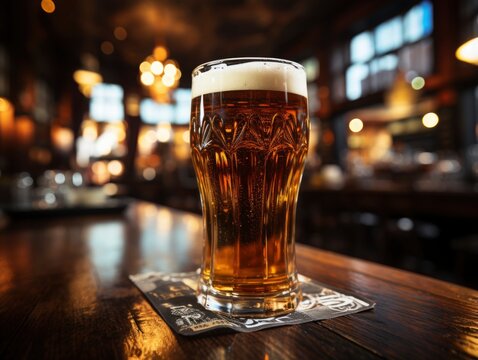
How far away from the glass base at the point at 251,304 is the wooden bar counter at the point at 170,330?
65 millimetres

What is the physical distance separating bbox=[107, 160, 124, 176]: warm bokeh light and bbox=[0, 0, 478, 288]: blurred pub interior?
9.3 inches

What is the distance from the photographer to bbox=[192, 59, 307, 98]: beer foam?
58 centimetres

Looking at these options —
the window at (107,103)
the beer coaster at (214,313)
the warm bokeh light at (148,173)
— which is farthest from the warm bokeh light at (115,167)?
the beer coaster at (214,313)

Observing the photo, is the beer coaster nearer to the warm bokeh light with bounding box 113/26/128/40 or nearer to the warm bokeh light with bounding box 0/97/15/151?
the warm bokeh light with bounding box 0/97/15/151

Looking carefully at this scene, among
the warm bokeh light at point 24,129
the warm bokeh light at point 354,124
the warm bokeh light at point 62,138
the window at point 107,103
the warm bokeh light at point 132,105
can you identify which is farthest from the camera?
the warm bokeh light at point 132,105

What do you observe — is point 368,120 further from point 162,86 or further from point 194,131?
point 194,131

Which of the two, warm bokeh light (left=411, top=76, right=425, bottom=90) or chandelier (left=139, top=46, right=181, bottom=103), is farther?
warm bokeh light (left=411, top=76, right=425, bottom=90)

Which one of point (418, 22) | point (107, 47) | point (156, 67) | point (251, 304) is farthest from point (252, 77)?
point (107, 47)

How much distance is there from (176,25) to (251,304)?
9.25 metres

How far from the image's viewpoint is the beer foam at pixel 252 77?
0.58m

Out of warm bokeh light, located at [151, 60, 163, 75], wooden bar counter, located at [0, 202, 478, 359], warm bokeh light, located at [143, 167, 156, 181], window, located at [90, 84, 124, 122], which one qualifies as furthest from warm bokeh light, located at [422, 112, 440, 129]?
window, located at [90, 84, 124, 122]

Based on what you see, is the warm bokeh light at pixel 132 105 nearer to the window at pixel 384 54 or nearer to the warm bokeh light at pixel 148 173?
the warm bokeh light at pixel 148 173

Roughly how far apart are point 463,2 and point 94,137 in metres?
11.1

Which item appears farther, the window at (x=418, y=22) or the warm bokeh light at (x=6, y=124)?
the warm bokeh light at (x=6, y=124)
